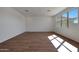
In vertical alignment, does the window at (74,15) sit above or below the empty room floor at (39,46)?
above

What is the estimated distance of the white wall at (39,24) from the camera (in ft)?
42.5

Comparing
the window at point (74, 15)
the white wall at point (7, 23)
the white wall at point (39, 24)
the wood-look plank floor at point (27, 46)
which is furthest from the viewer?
the white wall at point (39, 24)

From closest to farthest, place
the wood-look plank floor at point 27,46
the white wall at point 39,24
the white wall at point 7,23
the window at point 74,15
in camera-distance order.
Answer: the wood-look plank floor at point 27,46
the white wall at point 7,23
the window at point 74,15
the white wall at point 39,24

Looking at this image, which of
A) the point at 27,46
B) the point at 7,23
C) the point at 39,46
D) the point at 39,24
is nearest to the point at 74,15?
the point at 39,46

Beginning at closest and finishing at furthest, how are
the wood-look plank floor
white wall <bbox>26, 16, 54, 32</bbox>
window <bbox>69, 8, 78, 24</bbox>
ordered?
the wood-look plank floor, window <bbox>69, 8, 78, 24</bbox>, white wall <bbox>26, 16, 54, 32</bbox>

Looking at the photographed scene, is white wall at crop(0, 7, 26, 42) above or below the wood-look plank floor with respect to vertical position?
above

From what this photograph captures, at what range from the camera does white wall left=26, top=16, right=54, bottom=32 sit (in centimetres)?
1297

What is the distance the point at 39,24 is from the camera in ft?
43.1

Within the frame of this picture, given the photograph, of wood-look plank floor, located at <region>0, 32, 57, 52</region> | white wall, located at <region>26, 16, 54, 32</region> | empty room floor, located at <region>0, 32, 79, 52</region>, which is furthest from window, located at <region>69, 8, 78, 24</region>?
white wall, located at <region>26, 16, 54, 32</region>

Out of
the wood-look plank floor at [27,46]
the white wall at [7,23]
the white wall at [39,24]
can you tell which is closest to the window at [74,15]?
the wood-look plank floor at [27,46]

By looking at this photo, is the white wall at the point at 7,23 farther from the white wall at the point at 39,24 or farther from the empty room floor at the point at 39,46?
the white wall at the point at 39,24

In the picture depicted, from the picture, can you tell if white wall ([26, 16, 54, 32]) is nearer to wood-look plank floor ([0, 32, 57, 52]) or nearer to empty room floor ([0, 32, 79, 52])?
empty room floor ([0, 32, 79, 52])
